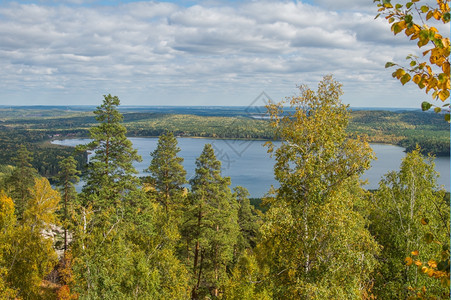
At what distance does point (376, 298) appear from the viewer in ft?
36.6

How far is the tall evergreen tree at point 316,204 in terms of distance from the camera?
6.98m

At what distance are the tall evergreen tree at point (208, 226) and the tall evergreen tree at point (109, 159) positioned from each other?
13.4 ft

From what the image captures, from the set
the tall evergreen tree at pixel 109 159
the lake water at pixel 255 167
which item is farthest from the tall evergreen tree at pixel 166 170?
the lake water at pixel 255 167

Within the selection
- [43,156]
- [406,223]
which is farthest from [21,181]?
[43,156]

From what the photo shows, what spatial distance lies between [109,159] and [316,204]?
13238 mm

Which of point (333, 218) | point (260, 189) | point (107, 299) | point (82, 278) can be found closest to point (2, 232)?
point (82, 278)

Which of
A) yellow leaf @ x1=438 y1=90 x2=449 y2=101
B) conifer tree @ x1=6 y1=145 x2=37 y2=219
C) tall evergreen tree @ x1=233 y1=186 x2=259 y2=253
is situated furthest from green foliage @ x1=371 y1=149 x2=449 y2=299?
conifer tree @ x1=6 y1=145 x2=37 y2=219

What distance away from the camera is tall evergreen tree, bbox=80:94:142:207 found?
17500 mm

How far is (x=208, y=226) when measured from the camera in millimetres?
20516

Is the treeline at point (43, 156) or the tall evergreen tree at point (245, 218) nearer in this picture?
the tall evergreen tree at point (245, 218)

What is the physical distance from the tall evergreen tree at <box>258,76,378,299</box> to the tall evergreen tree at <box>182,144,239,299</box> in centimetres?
1197

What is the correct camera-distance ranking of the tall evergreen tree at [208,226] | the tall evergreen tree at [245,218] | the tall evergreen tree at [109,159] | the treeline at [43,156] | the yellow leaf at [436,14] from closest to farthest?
the yellow leaf at [436,14]
the tall evergreen tree at [109,159]
the tall evergreen tree at [208,226]
the tall evergreen tree at [245,218]
the treeline at [43,156]

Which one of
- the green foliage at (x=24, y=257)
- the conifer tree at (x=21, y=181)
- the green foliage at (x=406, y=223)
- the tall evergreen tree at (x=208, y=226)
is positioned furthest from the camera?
the conifer tree at (x=21, y=181)

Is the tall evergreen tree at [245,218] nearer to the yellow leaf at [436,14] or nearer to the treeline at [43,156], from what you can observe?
the yellow leaf at [436,14]
